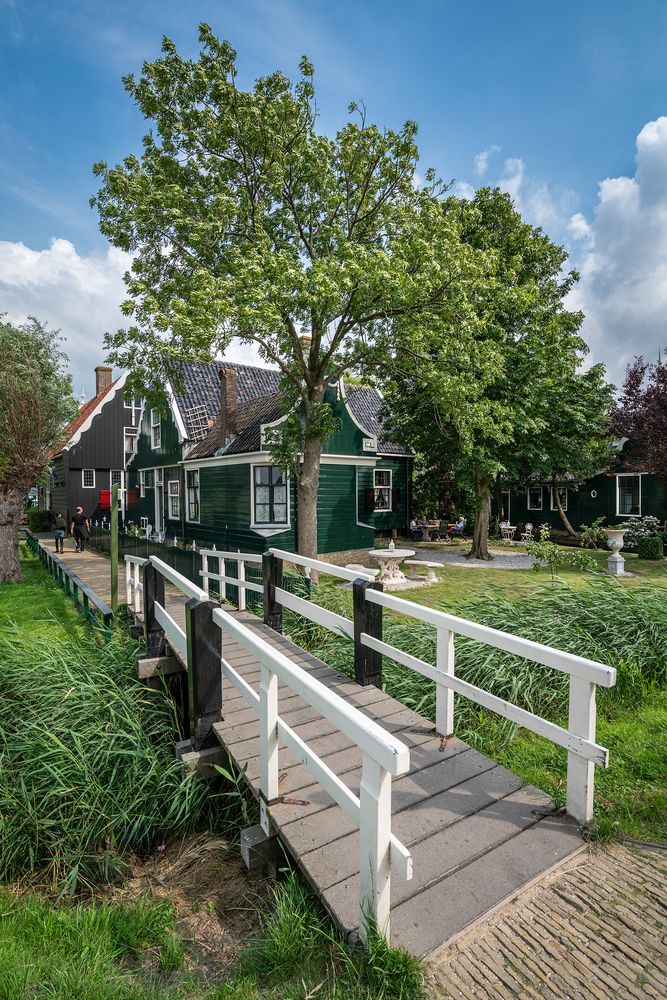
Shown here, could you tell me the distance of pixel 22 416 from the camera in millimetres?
11859

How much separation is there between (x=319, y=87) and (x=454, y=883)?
535 inches

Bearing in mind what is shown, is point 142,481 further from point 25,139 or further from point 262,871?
point 262,871

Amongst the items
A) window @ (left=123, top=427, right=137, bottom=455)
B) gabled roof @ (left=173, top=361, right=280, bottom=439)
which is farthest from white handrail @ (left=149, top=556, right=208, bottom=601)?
window @ (left=123, top=427, right=137, bottom=455)

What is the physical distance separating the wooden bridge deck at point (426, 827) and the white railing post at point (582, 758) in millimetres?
119

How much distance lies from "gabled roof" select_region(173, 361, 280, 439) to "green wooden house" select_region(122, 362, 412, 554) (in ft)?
0.15

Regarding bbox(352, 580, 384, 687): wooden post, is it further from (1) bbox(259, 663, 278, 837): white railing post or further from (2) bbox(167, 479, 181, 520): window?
(2) bbox(167, 479, 181, 520): window

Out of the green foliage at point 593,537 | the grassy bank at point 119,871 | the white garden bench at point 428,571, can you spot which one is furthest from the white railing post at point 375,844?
the green foliage at point 593,537

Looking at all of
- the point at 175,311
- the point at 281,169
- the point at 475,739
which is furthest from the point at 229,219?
the point at 475,739

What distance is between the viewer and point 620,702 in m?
5.19

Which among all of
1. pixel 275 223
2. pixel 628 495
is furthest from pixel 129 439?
pixel 628 495

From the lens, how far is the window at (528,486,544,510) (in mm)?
24109

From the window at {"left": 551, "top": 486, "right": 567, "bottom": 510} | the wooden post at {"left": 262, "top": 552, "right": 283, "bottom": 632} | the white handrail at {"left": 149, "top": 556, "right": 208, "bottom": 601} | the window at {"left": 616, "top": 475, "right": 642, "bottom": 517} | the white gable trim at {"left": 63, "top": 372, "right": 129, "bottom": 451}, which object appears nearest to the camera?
the white handrail at {"left": 149, "top": 556, "right": 208, "bottom": 601}

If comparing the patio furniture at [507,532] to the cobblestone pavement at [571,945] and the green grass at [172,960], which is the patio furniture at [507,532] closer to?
the cobblestone pavement at [571,945]

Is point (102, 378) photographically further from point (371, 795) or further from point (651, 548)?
point (371, 795)
